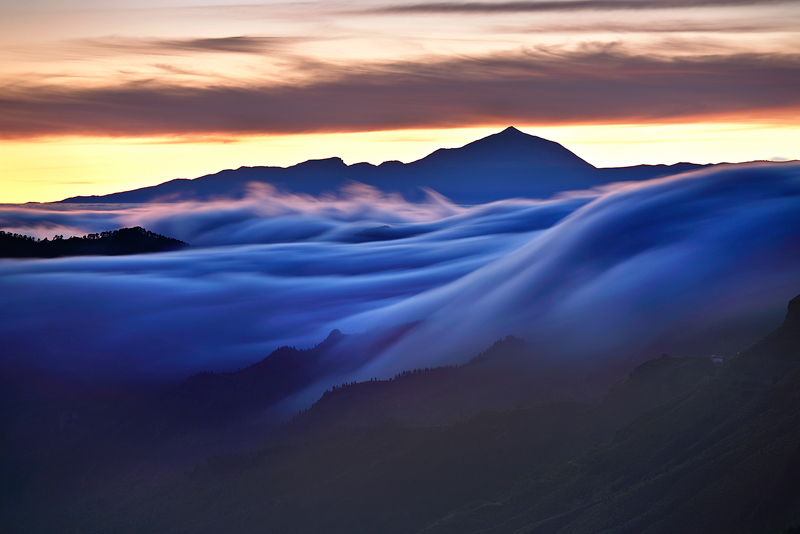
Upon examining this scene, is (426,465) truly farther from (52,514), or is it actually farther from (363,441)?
(52,514)

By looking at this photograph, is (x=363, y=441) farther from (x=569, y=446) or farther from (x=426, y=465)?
(x=569, y=446)

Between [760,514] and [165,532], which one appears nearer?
[760,514]

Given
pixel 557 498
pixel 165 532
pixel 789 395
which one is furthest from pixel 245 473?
pixel 789 395

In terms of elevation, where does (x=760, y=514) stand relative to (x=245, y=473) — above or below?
above

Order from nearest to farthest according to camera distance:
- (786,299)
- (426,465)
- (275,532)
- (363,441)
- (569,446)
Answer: (786,299)
(569,446)
(426,465)
(275,532)
(363,441)

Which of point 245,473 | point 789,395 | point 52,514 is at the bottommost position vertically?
point 52,514

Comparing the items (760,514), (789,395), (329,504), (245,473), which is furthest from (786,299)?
(245,473)

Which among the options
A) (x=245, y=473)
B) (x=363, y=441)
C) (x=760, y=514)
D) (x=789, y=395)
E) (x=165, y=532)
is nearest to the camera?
(x=760, y=514)
